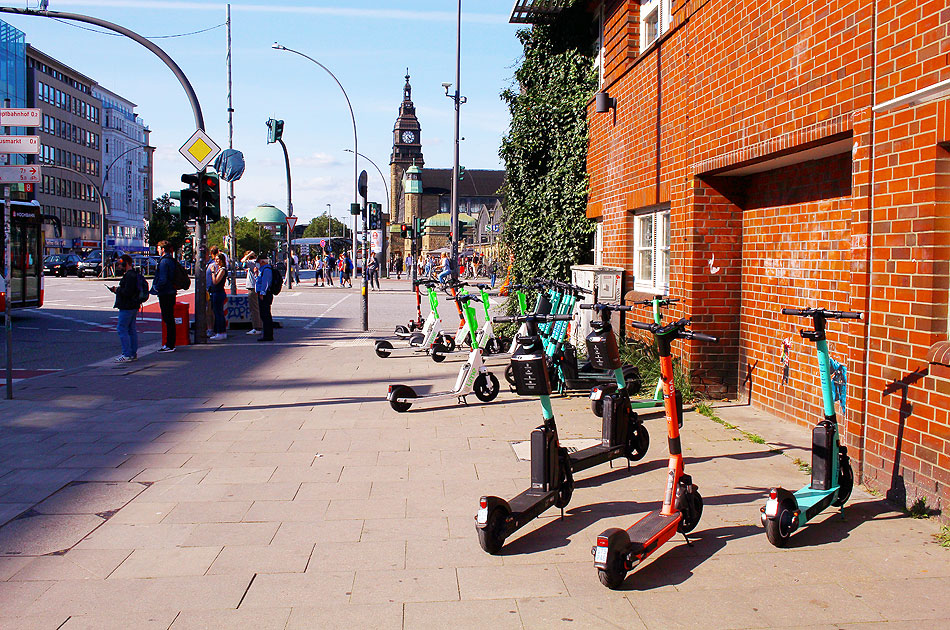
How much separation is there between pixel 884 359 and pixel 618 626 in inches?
105

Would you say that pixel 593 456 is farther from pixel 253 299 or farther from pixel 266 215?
pixel 266 215

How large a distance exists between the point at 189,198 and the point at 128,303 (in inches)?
108

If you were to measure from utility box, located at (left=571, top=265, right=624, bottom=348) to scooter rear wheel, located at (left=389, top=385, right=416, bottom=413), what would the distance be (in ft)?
9.71

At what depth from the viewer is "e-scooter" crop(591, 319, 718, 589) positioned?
3.85 m

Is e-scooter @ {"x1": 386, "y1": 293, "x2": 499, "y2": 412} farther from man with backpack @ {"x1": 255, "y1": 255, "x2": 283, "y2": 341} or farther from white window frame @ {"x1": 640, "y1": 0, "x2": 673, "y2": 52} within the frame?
man with backpack @ {"x1": 255, "y1": 255, "x2": 283, "y2": 341}

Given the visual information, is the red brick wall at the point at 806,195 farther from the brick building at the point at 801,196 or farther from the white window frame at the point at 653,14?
the white window frame at the point at 653,14

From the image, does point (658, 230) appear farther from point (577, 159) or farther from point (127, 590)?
point (127, 590)

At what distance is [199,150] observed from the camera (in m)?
14.9

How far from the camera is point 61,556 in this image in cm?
452

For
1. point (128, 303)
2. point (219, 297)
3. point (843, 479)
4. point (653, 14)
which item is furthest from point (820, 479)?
point (219, 297)

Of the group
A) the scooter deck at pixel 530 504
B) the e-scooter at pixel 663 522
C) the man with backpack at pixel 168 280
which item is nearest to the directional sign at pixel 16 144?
the man with backpack at pixel 168 280

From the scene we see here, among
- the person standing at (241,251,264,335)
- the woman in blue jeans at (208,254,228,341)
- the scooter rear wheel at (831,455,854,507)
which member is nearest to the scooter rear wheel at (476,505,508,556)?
the scooter rear wheel at (831,455,854,507)

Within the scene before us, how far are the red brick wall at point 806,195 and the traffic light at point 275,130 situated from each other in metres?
19.9

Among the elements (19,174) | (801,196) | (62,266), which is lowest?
(62,266)
